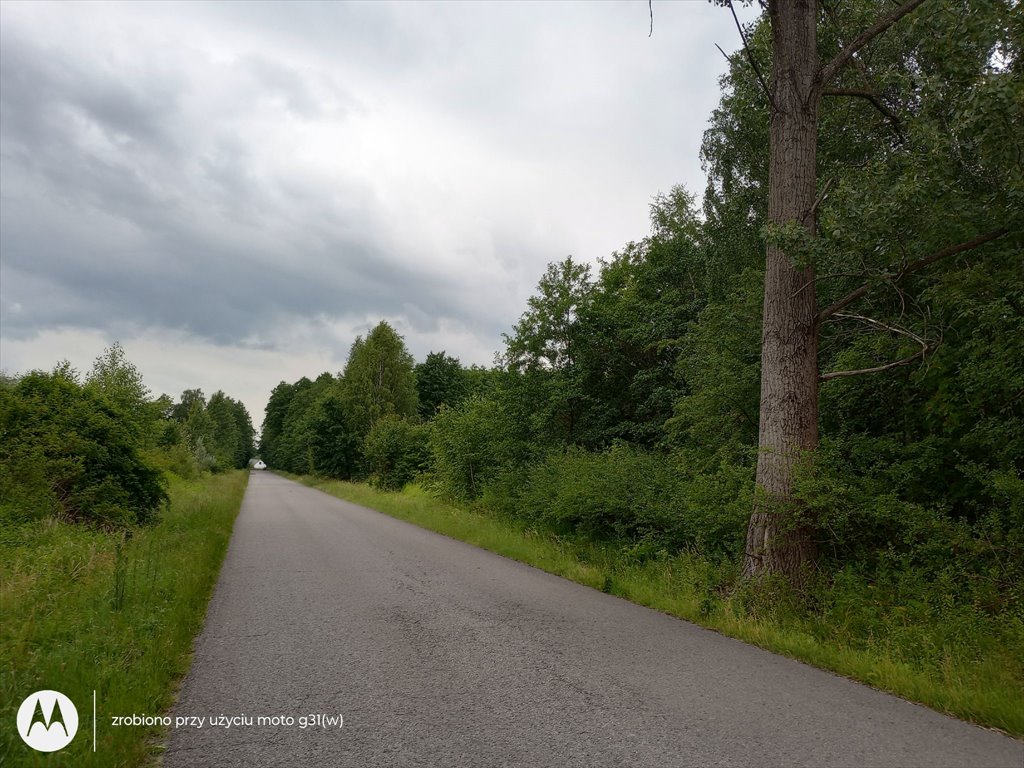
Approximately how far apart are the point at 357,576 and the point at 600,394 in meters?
11.5

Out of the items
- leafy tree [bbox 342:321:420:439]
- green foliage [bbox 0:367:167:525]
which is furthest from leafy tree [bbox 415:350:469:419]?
green foliage [bbox 0:367:167:525]

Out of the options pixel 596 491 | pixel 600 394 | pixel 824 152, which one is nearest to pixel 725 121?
pixel 824 152

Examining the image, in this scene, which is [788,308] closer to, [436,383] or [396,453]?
[396,453]

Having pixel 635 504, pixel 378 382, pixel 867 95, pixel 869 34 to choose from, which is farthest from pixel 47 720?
pixel 378 382

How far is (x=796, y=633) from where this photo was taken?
5.70 metres

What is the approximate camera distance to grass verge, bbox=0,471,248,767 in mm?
3484

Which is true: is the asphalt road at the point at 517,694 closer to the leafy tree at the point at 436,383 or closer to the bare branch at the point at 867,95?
the bare branch at the point at 867,95

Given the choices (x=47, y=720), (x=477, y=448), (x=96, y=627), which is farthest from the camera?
(x=477, y=448)

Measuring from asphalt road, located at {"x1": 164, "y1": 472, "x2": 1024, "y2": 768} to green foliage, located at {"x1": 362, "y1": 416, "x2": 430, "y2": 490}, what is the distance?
84.7ft

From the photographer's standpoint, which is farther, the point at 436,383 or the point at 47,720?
the point at 436,383

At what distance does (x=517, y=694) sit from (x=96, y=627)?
12.9ft

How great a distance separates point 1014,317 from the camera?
20.2 feet

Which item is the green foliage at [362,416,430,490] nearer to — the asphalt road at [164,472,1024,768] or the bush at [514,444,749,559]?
the bush at [514,444,749,559]

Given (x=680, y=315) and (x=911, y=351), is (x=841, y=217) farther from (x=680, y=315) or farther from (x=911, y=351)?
(x=680, y=315)
